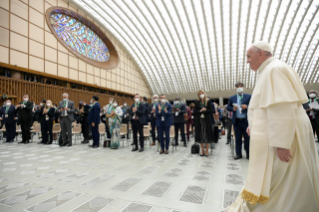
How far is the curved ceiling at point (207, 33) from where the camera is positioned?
18.1 m

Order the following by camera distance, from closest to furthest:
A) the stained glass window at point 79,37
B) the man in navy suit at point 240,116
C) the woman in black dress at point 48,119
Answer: the man in navy suit at point 240,116, the woman in black dress at point 48,119, the stained glass window at point 79,37

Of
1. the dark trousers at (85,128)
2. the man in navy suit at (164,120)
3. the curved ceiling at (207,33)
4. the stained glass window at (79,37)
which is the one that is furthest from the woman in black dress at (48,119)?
the curved ceiling at (207,33)

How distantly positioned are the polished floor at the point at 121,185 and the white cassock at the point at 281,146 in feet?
2.74

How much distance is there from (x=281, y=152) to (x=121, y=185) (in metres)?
2.32

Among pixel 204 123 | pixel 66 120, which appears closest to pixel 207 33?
pixel 204 123

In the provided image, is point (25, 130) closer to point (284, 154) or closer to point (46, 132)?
point (46, 132)

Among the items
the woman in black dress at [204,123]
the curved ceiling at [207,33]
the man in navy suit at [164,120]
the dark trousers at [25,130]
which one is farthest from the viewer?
the curved ceiling at [207,33]

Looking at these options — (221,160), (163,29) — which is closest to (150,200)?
(221,160)

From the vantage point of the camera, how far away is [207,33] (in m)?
22.2

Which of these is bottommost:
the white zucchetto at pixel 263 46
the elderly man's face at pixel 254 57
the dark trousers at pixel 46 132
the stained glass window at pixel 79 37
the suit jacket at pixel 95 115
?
the dark trousers at pixel 46 132

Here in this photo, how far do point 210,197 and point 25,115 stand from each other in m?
8.57

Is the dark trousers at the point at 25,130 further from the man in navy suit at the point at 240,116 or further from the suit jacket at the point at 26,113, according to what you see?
the man in navy suit at the point at 240,116

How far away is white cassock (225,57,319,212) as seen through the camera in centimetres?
131

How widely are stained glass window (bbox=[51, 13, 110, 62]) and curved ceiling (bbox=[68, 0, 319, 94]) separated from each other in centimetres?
189
